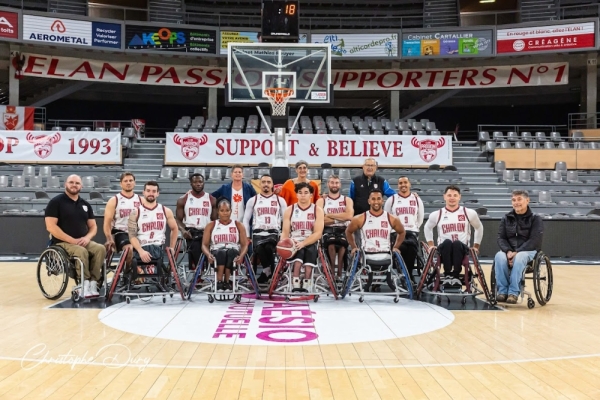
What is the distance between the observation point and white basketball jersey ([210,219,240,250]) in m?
6.63

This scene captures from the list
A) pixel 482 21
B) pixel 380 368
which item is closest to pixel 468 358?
pixel 380 368

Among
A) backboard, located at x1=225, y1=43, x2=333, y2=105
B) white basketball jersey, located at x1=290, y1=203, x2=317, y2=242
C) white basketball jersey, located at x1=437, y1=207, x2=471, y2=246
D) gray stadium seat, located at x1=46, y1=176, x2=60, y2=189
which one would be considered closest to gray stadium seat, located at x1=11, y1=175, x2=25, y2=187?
gray stadium seat, located at x1=46, y1=176, x2=60, y2=189

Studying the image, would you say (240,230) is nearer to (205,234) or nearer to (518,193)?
(205,234)

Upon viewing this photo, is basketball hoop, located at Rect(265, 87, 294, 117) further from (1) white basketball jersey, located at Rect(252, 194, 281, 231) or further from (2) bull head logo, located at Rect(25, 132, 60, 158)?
(2) bull head logo, located at Rect(25, 132, 60, 158)

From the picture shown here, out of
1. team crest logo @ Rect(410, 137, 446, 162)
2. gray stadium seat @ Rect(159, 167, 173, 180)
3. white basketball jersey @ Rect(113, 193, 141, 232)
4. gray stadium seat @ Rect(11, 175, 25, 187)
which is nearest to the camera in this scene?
white basketball jersey @ Rect(113, 193, 141, 232)

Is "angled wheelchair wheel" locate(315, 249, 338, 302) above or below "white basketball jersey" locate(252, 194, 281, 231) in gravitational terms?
below

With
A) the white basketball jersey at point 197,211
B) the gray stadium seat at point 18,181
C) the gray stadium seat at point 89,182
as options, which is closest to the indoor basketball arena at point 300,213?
the white basketball jersey at point 197,211

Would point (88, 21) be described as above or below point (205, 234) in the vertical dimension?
above

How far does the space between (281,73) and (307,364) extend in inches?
343

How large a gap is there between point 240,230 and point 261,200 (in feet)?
2.17

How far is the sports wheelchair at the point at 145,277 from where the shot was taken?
251 inches

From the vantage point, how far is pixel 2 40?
18438 millimetres

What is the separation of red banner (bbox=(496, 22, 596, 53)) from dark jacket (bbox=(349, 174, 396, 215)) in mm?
14050

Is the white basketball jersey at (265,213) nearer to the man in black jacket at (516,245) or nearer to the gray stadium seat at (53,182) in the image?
the man in black jacket at (516,245)
